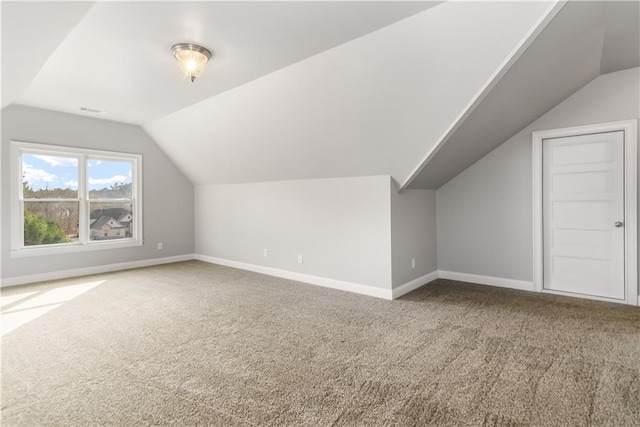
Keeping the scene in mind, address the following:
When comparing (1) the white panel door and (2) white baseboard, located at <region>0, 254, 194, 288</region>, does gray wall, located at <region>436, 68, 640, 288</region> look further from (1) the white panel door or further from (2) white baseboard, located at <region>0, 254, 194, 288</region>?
(2) white baseboard, located at <region>0, 254, 194, 288</region>

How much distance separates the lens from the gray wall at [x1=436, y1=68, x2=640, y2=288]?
3557 millimetres

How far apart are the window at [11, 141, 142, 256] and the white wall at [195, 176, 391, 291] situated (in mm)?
1325

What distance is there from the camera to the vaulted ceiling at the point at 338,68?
7.54ft

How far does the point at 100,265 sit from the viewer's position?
5426 mm

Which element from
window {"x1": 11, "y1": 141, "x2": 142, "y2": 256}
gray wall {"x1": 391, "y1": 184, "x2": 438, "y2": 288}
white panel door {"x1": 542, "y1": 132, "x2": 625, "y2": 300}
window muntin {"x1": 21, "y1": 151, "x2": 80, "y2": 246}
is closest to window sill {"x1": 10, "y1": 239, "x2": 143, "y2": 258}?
window {"x1": 11, "y1": 141, "x2": 142, "y2": 256}

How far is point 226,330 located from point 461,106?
9.65 feet

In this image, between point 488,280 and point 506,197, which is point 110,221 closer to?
point 488,280

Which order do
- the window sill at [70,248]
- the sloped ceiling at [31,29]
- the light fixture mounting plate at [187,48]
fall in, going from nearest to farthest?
1. the sloped ceiling at [31,29]
2. the light fixture mounting plate at [187,48]
3. the window sill at [70,248]

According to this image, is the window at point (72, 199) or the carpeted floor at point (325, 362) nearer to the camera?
the carpeted floor at point (325, 362)

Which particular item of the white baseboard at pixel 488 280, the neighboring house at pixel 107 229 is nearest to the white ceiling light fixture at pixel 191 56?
the neighboring house at pixel 107 229

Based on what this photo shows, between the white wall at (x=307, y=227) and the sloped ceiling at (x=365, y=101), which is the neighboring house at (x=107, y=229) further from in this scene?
the sloped ceiling at (x=365, y=101)

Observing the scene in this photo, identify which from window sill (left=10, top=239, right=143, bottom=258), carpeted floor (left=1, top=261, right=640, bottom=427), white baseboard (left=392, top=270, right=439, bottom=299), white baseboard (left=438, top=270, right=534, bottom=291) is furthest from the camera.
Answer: window sill (left=10, top=239, right=143, bottom=258)

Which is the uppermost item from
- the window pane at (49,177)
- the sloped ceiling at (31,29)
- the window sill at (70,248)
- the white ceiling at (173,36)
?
the white ceiling at (173,36)

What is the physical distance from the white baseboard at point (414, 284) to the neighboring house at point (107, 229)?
4786mm
